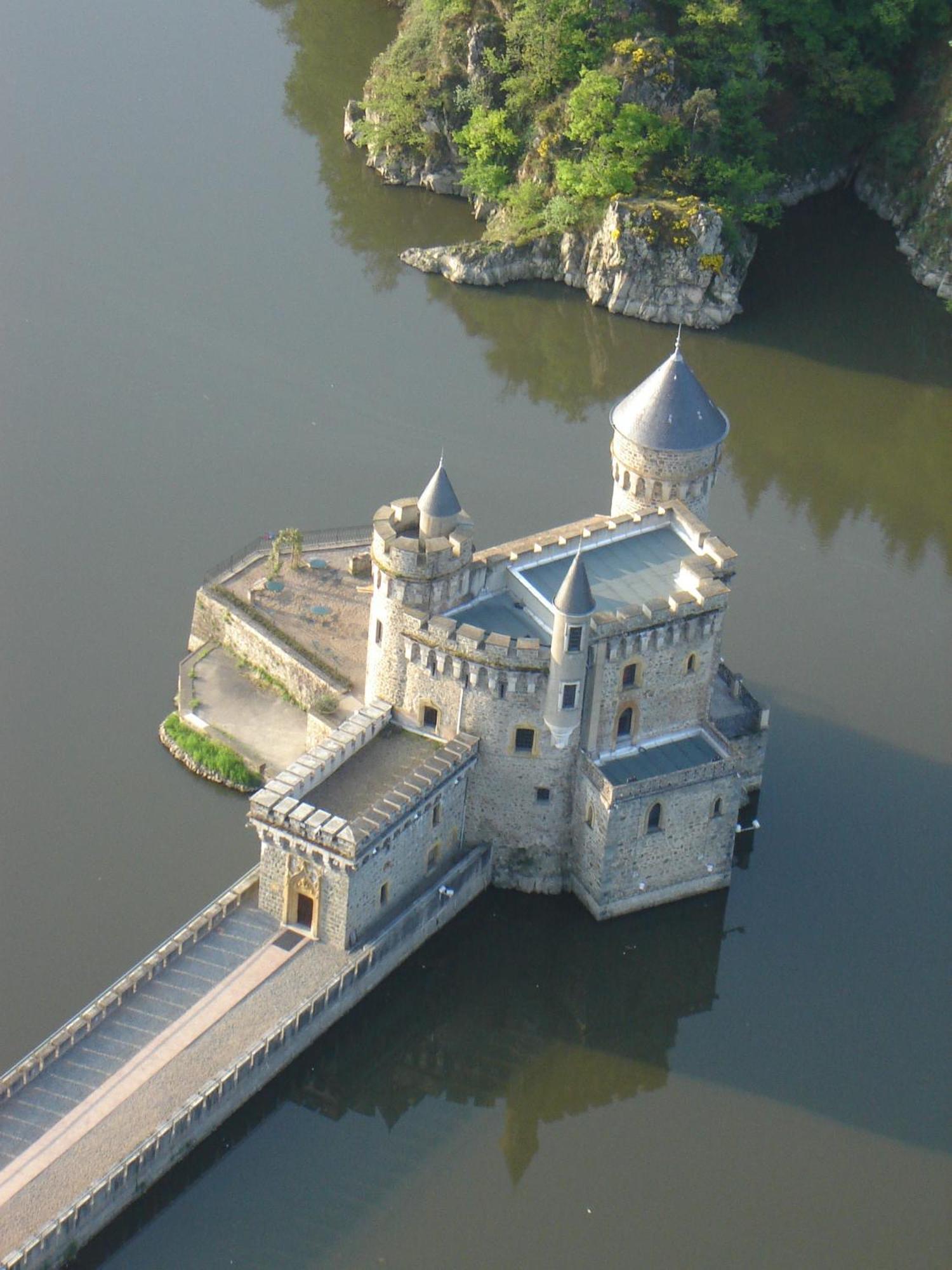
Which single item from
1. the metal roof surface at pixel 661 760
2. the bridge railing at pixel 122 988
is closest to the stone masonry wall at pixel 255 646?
the bridge railing at pixel 122 988

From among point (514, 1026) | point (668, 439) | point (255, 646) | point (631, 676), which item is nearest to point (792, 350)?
point (668, 439)

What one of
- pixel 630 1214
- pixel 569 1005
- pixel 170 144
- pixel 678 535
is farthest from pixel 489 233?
pixel 630 1214

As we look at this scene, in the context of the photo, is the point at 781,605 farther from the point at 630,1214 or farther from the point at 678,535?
the point at 630,1214

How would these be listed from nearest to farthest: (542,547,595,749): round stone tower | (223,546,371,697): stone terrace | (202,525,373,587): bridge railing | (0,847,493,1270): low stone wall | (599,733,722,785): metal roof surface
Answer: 1. (0,847,493,1270): low stone wall
2. (542,547,595,749): round stone tower
3. (599,733,722,785): metal roof surface
4. (223,546,371,697): stone terrace
5. (202,525,373,587): bridge railing

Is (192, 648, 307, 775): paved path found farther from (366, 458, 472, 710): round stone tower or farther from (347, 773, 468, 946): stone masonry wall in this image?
(347, 773, 468, 946): stone masonry wall

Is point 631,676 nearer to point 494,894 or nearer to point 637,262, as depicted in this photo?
point 494,894

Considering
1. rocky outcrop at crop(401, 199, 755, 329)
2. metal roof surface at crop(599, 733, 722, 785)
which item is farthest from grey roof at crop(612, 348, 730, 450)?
rocky outcrop at crop(401, 199, 755, 329)

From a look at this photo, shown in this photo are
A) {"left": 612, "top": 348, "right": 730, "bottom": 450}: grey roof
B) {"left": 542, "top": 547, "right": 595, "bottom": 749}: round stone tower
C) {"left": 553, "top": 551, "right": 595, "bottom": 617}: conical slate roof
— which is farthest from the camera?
{"left": 612, "top": 348, "right": 730, "bottom": 450}: grey roof
